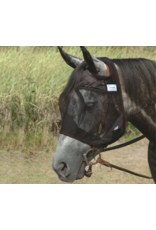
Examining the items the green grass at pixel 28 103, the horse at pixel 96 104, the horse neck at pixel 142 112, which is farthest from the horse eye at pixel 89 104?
the green grass at pixel 28 103

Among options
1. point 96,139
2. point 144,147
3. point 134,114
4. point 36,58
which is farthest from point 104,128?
point 36,58

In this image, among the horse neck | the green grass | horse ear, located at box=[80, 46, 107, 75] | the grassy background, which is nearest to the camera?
horse ear, located at box=[80, 46, 107, 75]

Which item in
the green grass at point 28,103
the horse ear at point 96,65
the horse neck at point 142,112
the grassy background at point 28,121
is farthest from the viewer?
the green grass at point 28,103

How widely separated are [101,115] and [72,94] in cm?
30

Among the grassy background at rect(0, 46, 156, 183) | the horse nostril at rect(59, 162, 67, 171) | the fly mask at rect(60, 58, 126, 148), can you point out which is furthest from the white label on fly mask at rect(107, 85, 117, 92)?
the grassy background at rect(0, 46, 156, 183)

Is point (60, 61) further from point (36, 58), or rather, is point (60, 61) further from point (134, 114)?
point (134, 114)

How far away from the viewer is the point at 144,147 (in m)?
6.02

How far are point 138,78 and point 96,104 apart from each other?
478 mm

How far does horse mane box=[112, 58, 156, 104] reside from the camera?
210 cm

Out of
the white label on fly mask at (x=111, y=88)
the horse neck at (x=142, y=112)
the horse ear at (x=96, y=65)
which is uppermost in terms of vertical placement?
the horse ear at (x=96, y=65)

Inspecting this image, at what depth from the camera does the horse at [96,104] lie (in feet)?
6.46

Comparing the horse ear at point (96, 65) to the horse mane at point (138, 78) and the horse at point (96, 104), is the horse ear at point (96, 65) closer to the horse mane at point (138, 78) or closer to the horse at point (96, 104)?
the horse at point (96, 104)

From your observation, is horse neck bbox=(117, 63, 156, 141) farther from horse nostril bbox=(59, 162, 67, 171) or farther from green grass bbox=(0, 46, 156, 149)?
green grass bbox=(0, 46, 156, 149)

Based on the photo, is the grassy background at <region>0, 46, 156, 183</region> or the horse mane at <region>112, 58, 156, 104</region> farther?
the grassy background at <region>0, 46, 156, 183</region>
